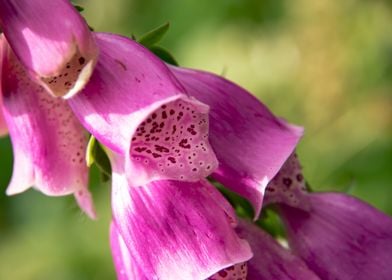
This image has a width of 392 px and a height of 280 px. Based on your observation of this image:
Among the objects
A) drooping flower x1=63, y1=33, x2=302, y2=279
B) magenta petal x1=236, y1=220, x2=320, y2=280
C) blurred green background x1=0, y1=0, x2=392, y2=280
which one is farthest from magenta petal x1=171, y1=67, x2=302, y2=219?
blurred green background x1=0, y1=0, x2=392, y2=280

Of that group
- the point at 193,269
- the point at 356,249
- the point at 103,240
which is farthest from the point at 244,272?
the point at 103,240

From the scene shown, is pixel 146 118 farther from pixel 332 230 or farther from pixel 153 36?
pixel 332 230

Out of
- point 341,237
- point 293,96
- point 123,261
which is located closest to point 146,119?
point 123,261

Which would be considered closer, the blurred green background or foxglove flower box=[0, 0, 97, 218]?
foxglove flower box=[0, 0, 97, 218]

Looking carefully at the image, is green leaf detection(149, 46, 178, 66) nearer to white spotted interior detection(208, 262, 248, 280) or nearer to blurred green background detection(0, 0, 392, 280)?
white spotted interior detection(208, 262, 248, 280)

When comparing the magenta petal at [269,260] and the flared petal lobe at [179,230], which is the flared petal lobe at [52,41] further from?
the magenta petal at [269,260]

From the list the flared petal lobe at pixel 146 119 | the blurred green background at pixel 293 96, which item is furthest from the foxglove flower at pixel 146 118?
the blurred green background at pixel 293 96

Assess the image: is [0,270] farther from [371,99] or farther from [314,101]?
[371,99]
